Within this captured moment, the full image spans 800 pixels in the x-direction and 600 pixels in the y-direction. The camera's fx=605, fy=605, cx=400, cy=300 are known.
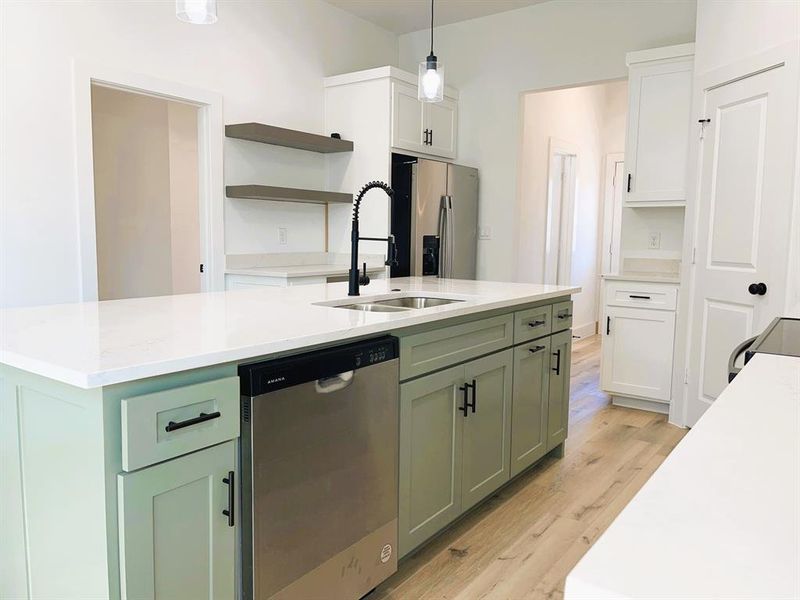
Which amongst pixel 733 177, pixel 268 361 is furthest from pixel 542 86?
pixel 268 361

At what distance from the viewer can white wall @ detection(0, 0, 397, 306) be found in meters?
3.03

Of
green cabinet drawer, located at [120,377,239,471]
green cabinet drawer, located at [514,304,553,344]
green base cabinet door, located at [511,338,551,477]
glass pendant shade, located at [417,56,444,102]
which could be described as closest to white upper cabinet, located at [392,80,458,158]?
glass pendant shade, located at [417,56,444,102]

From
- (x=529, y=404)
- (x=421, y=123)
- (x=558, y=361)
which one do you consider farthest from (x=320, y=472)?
(x=421, y=123)

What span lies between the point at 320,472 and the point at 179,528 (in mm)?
413

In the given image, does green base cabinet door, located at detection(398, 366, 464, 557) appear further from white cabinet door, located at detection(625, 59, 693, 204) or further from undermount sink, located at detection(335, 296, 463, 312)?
white cabinet door, located at detection(625, 59, 693, 204)

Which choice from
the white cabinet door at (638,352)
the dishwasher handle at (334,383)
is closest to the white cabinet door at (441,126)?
the white cabinet door at (638,352)

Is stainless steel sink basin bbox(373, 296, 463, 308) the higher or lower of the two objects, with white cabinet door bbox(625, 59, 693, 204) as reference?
lower

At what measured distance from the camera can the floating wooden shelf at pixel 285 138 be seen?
3.95 metres

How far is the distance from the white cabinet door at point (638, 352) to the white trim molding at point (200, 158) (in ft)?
8.93

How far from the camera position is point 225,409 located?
1391mm

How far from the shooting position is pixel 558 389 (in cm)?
308

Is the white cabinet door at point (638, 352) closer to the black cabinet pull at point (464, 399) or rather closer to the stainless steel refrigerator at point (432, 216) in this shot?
the stainless steel refrigerator at point (432, 216)

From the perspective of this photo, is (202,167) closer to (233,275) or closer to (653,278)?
(233,275)

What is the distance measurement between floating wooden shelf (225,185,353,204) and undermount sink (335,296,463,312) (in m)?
1.75
